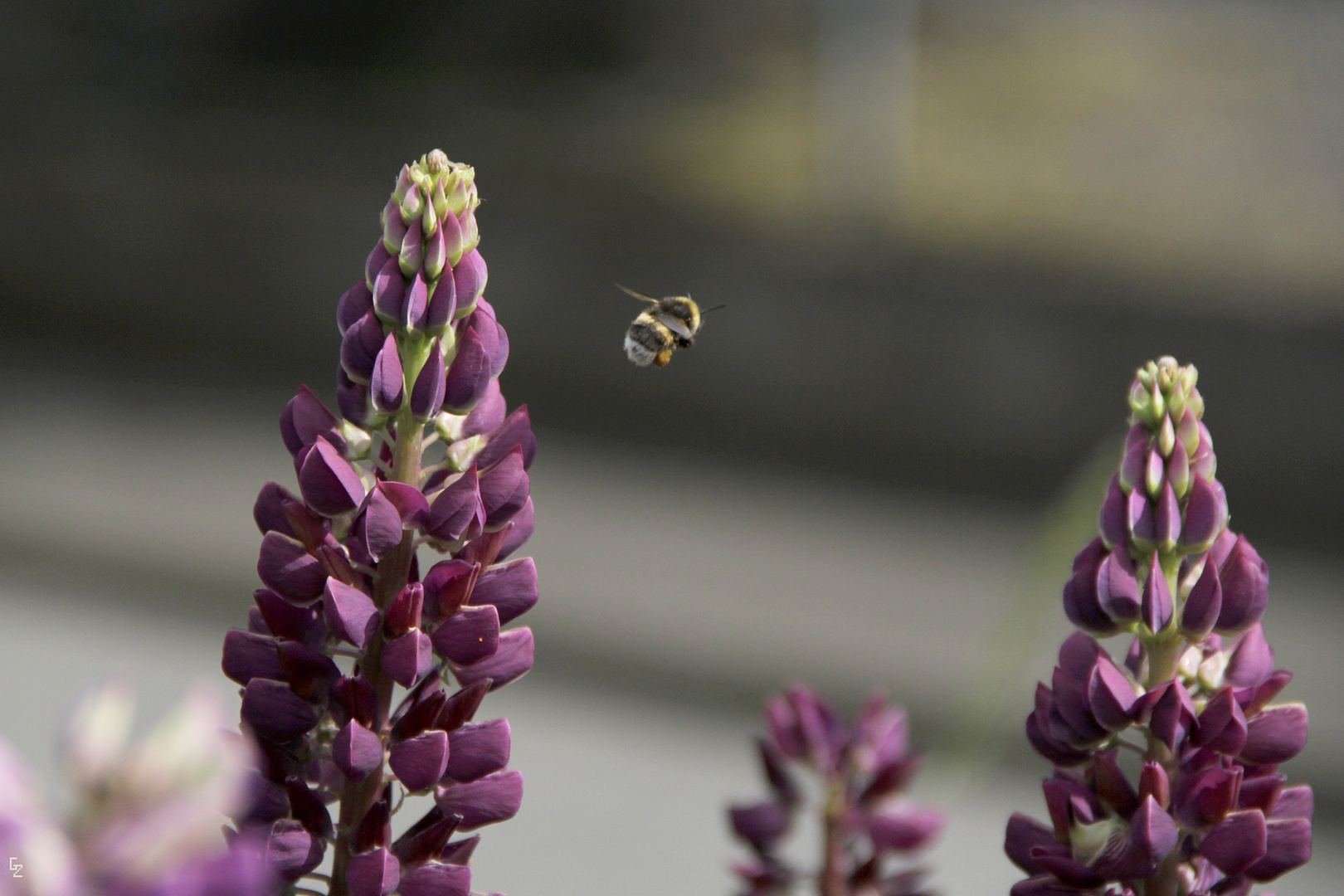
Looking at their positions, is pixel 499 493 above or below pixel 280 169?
below

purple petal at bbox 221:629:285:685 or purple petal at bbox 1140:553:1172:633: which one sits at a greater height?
purple petal at bbox 1140:553:1172:633

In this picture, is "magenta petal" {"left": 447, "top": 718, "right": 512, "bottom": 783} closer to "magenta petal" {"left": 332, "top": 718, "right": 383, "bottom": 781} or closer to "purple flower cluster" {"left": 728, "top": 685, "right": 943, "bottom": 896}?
"magenta petal" {"left": 332, "top": 718, "right": 383, "bottom": 781}

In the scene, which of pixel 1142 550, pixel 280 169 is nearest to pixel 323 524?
pixel 1142 550

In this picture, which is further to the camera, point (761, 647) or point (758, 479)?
point (758, 479)

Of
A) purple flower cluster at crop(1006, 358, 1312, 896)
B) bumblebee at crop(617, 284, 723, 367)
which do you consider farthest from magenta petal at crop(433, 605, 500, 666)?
bumblebee at crop(617, 284, 723, 367)

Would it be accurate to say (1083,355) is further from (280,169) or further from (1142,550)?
(1142,550)

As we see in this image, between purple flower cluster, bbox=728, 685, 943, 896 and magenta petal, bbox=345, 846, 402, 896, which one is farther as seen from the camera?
purple flower cluster, bbox=728, 685, 943, 896

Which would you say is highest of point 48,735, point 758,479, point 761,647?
point 758,479
